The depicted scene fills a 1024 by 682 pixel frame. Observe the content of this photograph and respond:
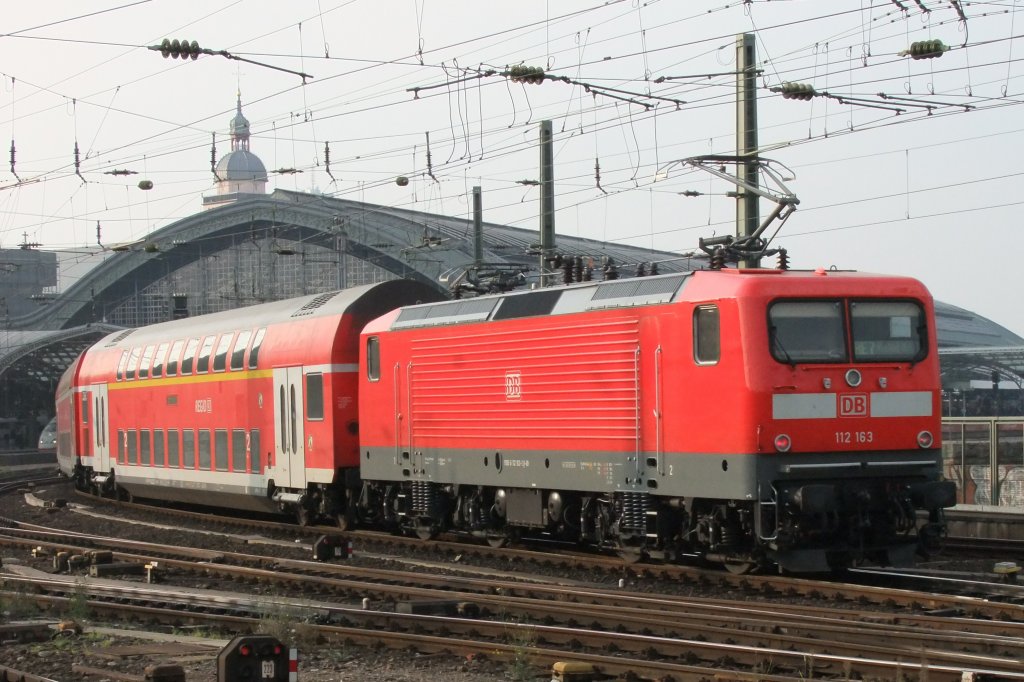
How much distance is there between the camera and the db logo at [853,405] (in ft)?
52.3

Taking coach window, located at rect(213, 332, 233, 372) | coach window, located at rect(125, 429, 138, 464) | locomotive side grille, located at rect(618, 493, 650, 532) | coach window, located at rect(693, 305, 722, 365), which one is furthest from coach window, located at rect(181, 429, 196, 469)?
coach window, located at rect(693, 305, 722, 365)

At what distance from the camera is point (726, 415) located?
626 inches

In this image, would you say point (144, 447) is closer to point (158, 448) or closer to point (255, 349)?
point (158, 448)

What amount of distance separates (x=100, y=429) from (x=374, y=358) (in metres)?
15.7

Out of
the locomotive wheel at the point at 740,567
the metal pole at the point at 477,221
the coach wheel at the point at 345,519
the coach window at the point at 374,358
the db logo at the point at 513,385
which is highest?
the metal pole at the point at 477,221

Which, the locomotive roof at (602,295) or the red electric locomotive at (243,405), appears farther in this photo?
the red electric locomotive at (243,405)

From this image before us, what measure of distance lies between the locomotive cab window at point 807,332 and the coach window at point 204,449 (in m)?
16.7

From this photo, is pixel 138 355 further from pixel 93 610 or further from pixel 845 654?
pixel 845 654

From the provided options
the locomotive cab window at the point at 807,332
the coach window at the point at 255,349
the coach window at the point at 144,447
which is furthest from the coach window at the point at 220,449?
the locomotive cab window at the point at 807,332

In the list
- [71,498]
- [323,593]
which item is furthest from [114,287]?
[323,593]

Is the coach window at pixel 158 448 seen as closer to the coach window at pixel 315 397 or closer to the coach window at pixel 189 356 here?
the coach window at pixel 189 356

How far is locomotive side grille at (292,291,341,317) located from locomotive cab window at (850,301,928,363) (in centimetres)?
1247

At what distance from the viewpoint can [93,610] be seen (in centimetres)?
1596

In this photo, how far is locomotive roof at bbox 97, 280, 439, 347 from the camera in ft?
82.6
